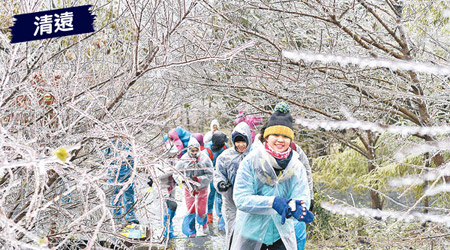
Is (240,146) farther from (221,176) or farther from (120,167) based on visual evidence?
(120,167)

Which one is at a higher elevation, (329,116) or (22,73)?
(22,73)

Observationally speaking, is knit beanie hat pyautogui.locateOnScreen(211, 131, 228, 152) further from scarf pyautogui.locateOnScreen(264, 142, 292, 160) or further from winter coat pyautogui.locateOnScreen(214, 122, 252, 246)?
scarf pyautogui.locateOnScreen(264, 142, 292, 160)

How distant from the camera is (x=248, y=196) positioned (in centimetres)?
368

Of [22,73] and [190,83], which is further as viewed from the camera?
[190,83]

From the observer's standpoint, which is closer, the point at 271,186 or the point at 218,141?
the point at 271,186

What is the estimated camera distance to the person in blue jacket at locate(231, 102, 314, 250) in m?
3.76

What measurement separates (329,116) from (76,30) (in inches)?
116

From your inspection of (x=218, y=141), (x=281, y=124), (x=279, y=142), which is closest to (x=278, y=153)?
(x=279, y=142)

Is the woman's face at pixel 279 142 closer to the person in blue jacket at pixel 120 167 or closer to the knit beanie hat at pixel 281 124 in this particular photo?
the knit beanie hat at pixel 281 124

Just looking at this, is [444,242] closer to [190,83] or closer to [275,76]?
[275,76]

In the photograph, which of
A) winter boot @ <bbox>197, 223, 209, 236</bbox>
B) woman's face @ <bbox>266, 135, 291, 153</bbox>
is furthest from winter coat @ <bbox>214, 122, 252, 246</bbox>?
winter boot @ <bbox>197, 223, 209, 236</bbox>

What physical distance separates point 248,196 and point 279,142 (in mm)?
567

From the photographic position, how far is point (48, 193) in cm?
243

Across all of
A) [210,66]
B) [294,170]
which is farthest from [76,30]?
[210,66]
